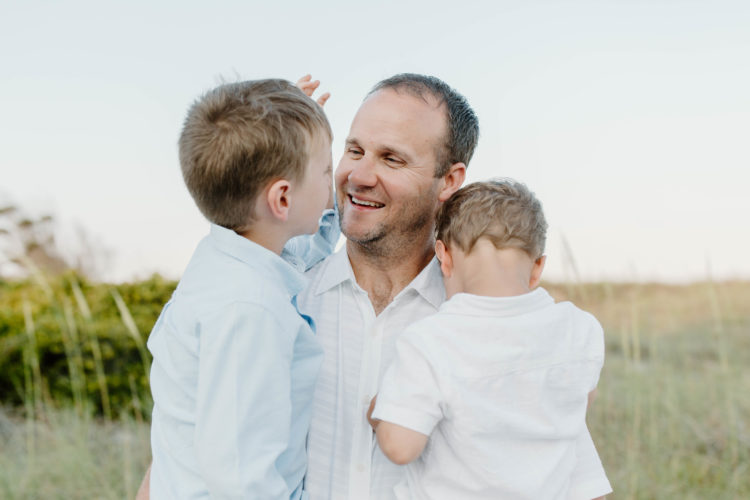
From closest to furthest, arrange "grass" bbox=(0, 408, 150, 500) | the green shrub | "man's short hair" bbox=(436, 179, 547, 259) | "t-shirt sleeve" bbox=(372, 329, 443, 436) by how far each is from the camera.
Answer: "t-shirt sleeve" bbox=(372, 329, 443, 436), "man's short hair" bbox=(436, 179, 547, 259), "grass" bbox=(0, 408, 150, 500), the green shrub

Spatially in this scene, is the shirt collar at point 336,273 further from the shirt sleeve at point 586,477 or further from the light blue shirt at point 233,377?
the shirt sleeve at point 586,477

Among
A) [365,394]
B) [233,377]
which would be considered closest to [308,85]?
[365,394]

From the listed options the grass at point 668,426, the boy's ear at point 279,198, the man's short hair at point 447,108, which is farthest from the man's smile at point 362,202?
the grass at point 668,426

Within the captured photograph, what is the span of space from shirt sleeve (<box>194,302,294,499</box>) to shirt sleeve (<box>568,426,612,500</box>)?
33.0 inches

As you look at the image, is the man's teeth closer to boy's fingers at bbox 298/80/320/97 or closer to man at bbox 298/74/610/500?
man at bbox 298/74/610/500

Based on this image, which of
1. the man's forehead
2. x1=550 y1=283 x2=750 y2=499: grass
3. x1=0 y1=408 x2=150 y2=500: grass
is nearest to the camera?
the man's forehead

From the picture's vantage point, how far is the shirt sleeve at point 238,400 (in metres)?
1.41

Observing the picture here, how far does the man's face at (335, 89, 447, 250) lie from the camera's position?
2186 mm

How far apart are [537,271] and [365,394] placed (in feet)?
1.92

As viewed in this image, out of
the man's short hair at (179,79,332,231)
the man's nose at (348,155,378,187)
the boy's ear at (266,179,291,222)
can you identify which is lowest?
the man's nose at (348,155,378,187)

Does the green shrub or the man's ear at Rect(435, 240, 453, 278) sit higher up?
the man's ear at Rect(435, 240, 453, 278)

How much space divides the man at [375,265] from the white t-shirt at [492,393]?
269 mm

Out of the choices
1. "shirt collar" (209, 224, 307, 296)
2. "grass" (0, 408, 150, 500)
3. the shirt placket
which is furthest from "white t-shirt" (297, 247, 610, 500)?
"grass" (0, 408, 150, 500)

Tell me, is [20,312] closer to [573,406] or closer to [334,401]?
[334,401]
